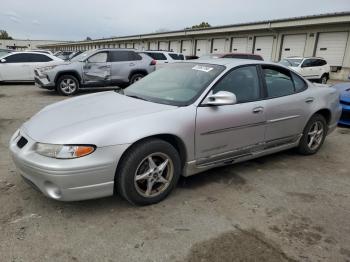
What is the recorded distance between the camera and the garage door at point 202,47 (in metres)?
34.3

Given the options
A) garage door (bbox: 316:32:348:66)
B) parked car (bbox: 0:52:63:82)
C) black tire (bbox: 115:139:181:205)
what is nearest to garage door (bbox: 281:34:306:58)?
garage door (bbox: 316:32:348:66)

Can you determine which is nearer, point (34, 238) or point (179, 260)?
point (179, 260)

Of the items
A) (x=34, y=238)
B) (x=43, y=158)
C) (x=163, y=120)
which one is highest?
(x=163, y=120)

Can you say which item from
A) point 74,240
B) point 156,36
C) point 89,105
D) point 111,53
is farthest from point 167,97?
point 156,36

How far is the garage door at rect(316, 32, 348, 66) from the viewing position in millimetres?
21987

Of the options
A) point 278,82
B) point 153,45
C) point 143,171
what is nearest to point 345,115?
point 278,82

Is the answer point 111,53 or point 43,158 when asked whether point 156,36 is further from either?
point 43,158

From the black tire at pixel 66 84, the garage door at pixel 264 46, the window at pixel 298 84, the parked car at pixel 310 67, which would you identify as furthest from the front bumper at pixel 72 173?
the garage door at pixel 264 46

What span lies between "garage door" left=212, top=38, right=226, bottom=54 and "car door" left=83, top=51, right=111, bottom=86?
877 inches

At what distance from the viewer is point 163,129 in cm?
319

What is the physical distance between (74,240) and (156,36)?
41.0 meters

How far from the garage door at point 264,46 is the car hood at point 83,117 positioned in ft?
84.3

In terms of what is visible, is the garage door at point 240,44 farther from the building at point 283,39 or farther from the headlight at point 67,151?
the headlight at point 67,151

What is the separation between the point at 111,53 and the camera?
463 inches
